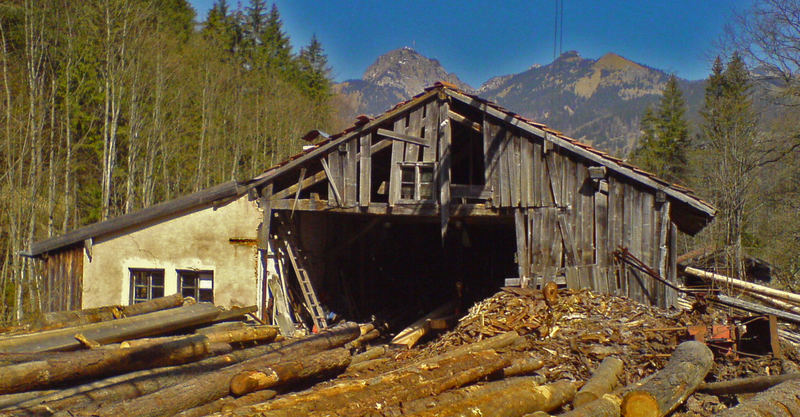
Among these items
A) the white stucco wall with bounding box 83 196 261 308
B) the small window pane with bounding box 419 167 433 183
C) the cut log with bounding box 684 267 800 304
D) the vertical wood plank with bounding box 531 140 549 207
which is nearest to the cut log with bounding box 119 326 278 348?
the white stucco wall with bounding box 83 196 261 308

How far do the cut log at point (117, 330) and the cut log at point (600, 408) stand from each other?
6.43 meters

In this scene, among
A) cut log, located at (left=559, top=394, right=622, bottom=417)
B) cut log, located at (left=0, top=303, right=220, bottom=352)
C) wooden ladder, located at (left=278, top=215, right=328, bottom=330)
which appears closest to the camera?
cut log, located at (left=559, top=394, right=622, bottom=417)

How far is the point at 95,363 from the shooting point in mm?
6562

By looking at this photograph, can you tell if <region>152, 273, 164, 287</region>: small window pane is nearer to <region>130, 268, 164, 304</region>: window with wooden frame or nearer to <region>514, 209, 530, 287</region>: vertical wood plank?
<region>130, 268, 164, 304</region>: window with wooden frame

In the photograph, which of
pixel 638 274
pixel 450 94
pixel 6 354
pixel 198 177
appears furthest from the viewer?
pixel 198 177

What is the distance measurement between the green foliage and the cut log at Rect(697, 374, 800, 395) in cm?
3504

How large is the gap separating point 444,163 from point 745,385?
21.4 ft

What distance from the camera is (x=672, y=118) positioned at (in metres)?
41.2

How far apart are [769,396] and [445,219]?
639 cm

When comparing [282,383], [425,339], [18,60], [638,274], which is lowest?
[425,339]

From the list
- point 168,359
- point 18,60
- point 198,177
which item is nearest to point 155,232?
point 168,359

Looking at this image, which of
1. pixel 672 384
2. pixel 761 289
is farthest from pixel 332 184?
pixel 761 289

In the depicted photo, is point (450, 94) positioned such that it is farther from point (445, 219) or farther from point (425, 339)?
point (425, 339)

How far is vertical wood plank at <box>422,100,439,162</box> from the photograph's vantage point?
11852mm
